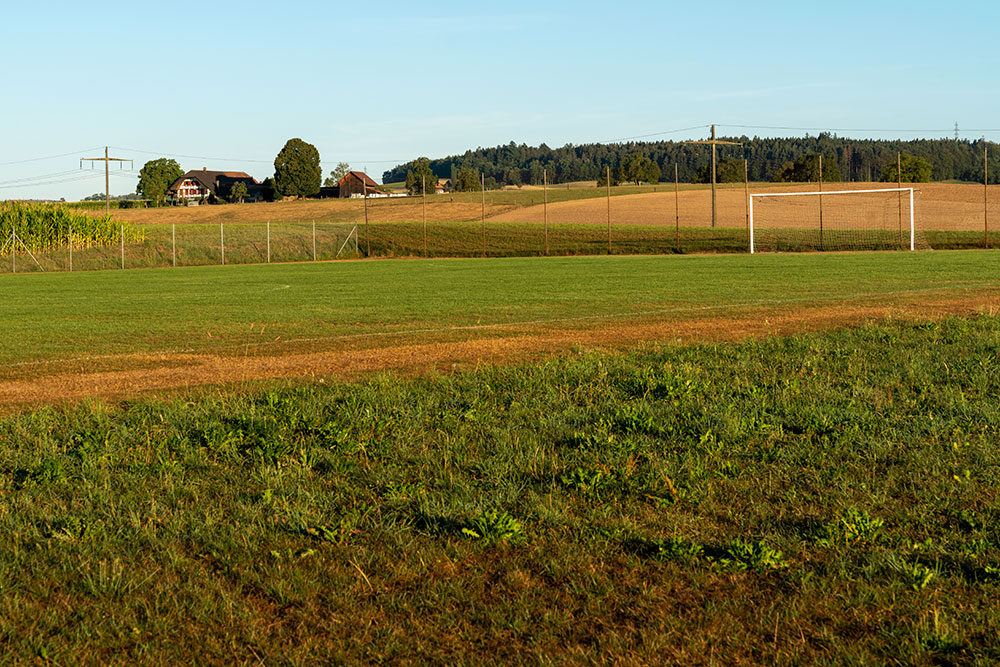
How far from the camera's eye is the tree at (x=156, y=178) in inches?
5744

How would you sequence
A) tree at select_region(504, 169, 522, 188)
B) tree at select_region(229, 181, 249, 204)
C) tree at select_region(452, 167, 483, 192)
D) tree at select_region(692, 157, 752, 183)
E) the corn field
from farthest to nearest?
1. tree at select_region(504, 169, 522, 188)
2. tree at select_region(452, 167, 483, 192)
3. tree at select_region(229, 181, 249, 204)
4. tree at select_region(692, 157, 752, 183)
5. the corn field

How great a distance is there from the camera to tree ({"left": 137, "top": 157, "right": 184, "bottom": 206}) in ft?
479

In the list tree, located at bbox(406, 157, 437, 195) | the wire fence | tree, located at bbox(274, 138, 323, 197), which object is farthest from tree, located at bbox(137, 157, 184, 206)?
the wire fence

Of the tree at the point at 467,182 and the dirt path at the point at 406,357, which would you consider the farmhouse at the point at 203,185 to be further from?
the dirt path at the point at 406,357

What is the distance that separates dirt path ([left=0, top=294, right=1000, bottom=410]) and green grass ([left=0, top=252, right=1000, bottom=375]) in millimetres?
963

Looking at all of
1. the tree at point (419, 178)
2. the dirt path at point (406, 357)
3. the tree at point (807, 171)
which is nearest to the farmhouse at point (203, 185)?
the tree at point (419, 178)

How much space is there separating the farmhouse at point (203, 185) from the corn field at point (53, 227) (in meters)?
105

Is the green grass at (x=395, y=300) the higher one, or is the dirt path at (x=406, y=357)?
the green grass at (x=395, y=300)

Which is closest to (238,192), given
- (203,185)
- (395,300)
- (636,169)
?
(203,185)

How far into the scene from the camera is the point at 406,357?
38.2ft

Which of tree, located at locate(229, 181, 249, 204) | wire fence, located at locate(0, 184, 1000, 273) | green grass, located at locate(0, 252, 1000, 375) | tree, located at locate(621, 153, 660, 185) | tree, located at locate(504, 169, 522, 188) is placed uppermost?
tree, located at locate(504, 169, 522, 188)

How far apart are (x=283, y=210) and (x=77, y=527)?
102075mm

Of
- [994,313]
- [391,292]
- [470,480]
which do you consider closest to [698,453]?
[470,480]

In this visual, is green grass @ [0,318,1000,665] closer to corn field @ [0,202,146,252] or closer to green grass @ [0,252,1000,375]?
green grass @ [0,252,1000,375]
